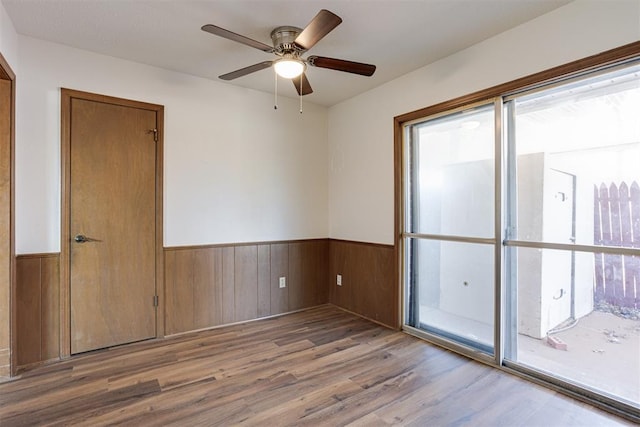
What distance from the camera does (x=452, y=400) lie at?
207 cm

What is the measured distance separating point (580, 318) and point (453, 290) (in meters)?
0.93

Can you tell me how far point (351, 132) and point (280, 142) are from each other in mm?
856

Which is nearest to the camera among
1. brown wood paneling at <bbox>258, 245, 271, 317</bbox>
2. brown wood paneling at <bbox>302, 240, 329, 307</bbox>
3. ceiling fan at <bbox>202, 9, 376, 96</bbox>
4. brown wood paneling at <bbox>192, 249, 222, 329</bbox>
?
ceiling fan at <bbox>202, 9, 376, 96</bbox>

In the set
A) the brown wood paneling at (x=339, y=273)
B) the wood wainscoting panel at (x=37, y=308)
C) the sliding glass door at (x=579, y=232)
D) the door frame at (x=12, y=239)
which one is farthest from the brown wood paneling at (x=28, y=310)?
the sliding glass door at (x=579, y=232)

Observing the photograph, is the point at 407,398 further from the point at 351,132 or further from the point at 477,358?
the point at 351,132

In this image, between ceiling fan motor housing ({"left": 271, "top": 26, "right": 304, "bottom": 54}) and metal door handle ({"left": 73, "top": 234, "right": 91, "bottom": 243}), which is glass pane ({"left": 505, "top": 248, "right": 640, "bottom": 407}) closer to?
ceiling fan motor housing ({"left": 271, "top": 26, "right": 304, "bottom": 54})

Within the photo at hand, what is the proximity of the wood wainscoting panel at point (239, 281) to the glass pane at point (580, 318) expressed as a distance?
222cm

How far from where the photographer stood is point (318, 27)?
185 centimetres

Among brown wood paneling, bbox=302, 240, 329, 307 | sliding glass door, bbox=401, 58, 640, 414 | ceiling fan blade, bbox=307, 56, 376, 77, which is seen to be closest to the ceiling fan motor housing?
ceiling fan blade, bbox=307, 56, 376, 77

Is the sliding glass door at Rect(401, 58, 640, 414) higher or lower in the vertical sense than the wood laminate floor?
higher

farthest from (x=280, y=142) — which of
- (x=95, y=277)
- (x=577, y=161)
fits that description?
(x=577, y=161)

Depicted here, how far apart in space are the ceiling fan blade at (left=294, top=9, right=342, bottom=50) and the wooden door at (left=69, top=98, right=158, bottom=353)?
1763mm

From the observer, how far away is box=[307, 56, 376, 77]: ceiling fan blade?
224cm

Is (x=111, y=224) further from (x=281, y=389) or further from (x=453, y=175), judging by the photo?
(x=453, y=175)
